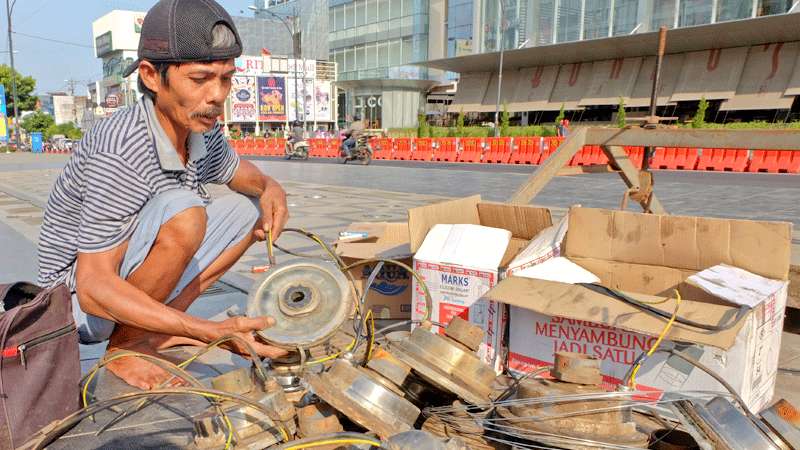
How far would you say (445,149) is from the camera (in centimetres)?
1933

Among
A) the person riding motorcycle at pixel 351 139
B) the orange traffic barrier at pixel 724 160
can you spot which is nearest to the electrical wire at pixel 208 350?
the orange traffic barrier at pixel 724 160

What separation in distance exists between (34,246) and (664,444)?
4.99 meters

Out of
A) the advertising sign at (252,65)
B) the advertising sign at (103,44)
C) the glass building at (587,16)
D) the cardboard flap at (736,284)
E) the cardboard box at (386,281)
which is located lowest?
the cardboard box at (386,281)

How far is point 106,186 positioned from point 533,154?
16.1m

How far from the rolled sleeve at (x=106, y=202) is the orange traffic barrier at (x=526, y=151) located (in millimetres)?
15896

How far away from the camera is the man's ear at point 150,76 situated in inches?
75.6

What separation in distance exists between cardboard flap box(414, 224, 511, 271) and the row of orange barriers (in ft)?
24.6

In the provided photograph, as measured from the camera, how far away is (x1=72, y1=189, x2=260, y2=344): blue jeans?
198 cm

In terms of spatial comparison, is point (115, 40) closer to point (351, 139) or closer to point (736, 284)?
point (351, 139)

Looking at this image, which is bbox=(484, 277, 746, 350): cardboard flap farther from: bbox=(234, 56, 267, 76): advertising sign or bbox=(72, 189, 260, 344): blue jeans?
bbox=(234, 56, 267, 76): advertising sign

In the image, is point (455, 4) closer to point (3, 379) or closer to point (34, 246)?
point (34, 246)

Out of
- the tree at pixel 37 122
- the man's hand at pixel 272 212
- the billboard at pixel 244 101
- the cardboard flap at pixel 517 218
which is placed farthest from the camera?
the tree at pixel 37 122

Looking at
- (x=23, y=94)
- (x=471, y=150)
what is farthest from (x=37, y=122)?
(x=471, y=150)

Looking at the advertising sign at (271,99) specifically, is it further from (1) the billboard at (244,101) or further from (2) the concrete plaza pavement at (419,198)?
(2) the concrete plaza pavement at (419,198)
